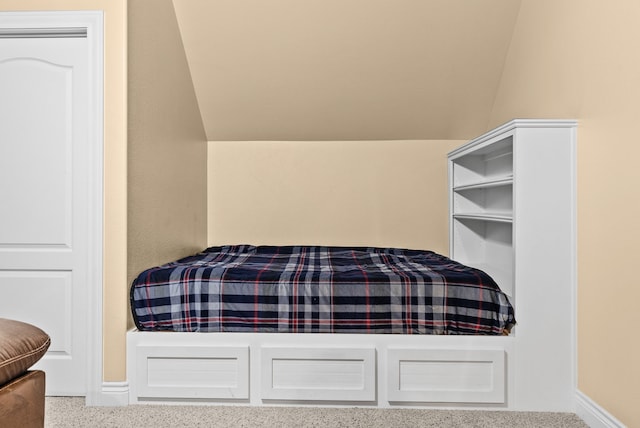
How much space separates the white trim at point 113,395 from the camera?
6.85ft

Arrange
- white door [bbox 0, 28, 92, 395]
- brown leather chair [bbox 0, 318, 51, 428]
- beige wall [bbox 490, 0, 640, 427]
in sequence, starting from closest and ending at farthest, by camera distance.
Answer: brown leather chair [bbox 0, 318, 51, 428] → beige wall [bbox 490, 0, 640, 427] → white door [bbox 0, 28, 92, 395]

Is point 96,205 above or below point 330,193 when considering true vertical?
below

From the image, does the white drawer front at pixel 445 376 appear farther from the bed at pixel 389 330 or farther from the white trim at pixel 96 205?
the white trim at pixel 96 205

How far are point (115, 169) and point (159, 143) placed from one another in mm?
451

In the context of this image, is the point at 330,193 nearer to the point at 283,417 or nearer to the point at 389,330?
the point at 389,330

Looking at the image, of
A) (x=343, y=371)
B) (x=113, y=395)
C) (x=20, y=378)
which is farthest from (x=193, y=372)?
(x=20, y=378)

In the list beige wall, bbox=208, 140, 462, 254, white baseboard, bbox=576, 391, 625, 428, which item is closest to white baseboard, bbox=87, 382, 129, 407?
beige wall, bbox=208, 140, 462, 254

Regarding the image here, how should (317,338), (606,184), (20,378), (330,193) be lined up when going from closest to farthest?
1. (20,378)
2. (606,184)
3. (317,338)
4. (330,193)

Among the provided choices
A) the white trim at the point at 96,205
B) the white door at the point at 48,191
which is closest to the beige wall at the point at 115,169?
the white trim at the point at 96,205

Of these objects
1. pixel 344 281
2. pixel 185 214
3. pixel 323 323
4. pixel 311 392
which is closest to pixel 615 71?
pixel 344 281

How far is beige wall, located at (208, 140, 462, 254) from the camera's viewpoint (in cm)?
365

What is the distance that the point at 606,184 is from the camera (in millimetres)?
1806

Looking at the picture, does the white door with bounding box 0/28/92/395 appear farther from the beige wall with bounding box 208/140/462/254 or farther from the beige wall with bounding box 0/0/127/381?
the beige wall with bounding box 208/140/462/254

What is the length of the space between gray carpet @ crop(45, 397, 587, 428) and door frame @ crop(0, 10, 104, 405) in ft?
0.50
